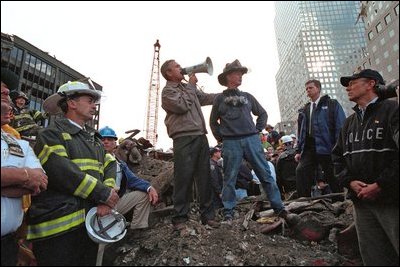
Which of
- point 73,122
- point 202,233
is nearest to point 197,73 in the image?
point 73,122

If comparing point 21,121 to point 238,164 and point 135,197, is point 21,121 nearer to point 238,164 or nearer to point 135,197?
point 135,197

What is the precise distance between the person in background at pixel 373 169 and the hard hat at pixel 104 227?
8.06 feet

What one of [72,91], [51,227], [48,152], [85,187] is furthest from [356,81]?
[51,227]

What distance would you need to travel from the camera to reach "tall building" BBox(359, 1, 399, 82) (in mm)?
52125

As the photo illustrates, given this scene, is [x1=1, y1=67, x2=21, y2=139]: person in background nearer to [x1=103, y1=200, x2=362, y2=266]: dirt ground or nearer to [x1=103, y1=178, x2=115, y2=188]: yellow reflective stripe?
[x1=103, y1=178, x2=115, y2=188]: yellow reflective stripe

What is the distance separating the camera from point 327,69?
11569 cm

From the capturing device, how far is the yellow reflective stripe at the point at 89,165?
2.81 metres

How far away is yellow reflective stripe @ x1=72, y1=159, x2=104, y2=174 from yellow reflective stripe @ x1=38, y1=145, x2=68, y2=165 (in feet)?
0.50

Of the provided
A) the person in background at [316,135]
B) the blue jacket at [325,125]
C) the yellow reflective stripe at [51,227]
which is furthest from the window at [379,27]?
the yellow reflective stripe at [51,227]

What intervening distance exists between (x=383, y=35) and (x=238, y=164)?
6633cm

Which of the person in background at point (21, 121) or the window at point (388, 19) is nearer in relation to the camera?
the person in background at point (21, 121)

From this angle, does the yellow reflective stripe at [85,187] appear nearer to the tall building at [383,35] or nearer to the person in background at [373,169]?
the person in background at [373,169]

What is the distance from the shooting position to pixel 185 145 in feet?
13.1

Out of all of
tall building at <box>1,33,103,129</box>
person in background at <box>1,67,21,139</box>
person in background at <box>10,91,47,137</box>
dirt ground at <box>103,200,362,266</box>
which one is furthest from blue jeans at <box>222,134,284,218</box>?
tall building at <box>1,33,103,129</box>
